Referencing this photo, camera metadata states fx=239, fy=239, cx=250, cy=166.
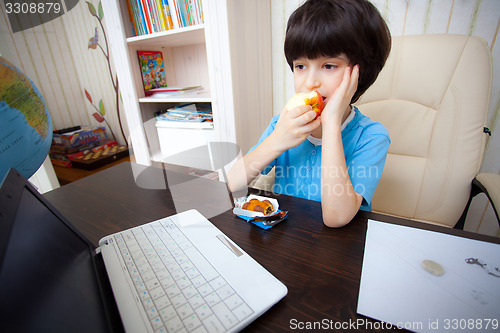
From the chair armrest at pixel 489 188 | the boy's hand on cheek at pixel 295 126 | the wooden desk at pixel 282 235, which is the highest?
the boy's hand on cheek at pixel 295 126

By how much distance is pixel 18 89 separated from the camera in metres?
0.50

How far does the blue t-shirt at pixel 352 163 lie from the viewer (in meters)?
0.67

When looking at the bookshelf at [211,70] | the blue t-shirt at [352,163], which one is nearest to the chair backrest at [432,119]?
the blue t-shirt at [352,163]

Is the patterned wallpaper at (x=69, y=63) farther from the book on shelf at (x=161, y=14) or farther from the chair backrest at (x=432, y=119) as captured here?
the chair backrest at (x=432, y=119)

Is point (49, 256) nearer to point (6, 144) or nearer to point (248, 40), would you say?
point (6, 144)

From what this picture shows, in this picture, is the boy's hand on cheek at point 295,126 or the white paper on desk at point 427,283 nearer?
the white paper on desk at point 427,283

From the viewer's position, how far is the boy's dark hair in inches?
24.0

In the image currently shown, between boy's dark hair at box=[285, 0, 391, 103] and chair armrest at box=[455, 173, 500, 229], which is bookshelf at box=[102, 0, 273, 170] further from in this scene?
chair armrest at box=[455, 173, 500, 229]

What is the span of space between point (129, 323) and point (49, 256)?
0.48 ft

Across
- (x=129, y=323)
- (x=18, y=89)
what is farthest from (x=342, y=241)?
(x=18, y=89)

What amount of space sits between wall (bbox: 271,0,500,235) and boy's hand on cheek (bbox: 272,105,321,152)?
88 cm

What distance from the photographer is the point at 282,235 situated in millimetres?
532

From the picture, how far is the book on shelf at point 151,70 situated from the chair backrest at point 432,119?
124 cm

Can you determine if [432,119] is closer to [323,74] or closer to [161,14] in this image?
[323,74]
